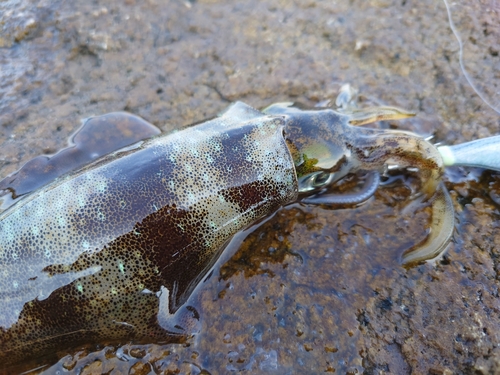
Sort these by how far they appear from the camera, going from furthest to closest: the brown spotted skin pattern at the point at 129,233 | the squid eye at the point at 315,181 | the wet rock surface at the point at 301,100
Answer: the squid eye at the point at 315,181 → the wet rock surface at the point at 301,100 → the brown spotted skin pattern at the point at 129,233

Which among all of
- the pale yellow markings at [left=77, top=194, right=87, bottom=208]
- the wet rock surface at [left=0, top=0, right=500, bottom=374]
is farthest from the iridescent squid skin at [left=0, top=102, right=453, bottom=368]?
the wet rock surface at [left=0, top=0, right=500, bottom=374]

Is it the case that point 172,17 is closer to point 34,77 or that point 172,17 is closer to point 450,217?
point 34,77

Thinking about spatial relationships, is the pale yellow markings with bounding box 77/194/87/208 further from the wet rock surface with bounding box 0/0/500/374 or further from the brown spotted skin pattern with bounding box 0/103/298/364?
the wet rock surface with bounding box 0/0/500/374

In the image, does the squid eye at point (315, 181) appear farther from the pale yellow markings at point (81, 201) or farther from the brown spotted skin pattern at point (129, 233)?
the pale yellow markings at point (81, 201)

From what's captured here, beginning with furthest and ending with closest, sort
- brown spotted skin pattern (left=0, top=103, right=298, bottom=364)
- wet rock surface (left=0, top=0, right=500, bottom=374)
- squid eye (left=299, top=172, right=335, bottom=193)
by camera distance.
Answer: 1. squid eye (left=299, top=172, right=335, bottom=193)
2. wet rock surface (left=0, top=0, right=500, bottom=374)
3. brown spotted skin pattern (left=0, top=103, right=298, bottom=364)

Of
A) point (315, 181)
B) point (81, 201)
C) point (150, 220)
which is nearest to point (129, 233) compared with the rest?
point (150, 220)

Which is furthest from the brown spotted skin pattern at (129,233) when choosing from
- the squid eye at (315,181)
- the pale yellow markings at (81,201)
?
the squid eye at (315,181)
